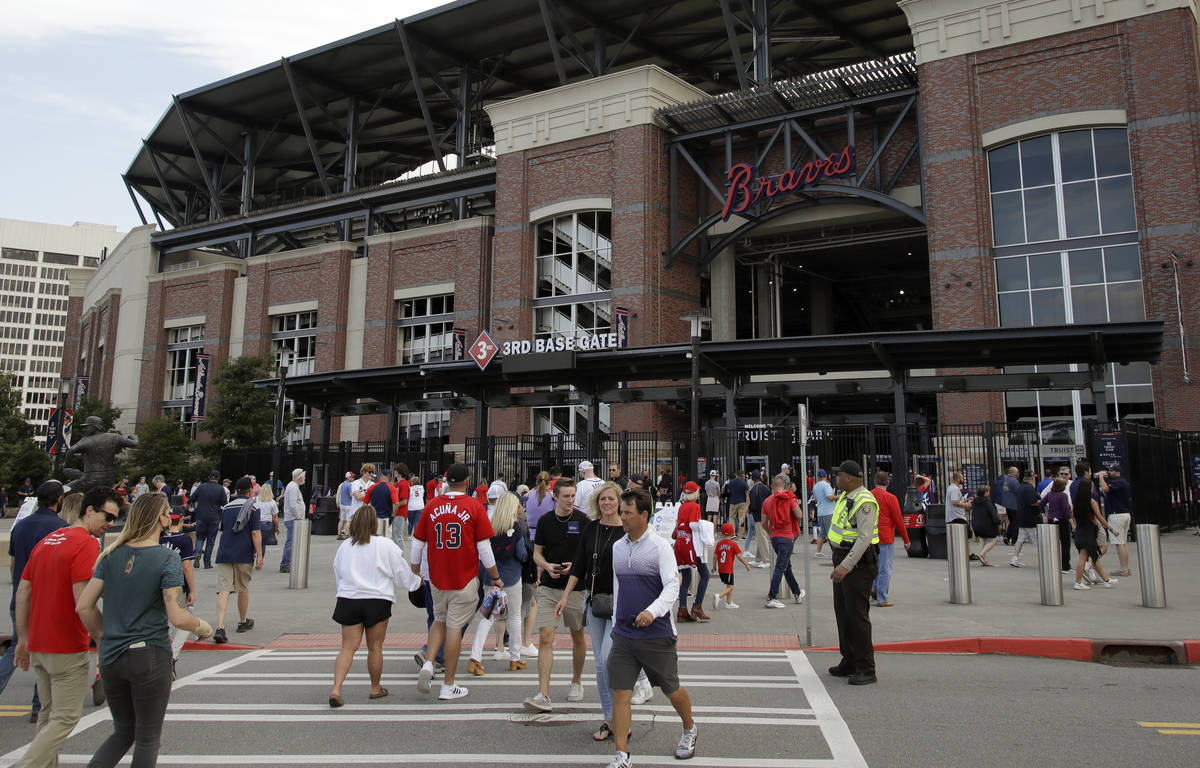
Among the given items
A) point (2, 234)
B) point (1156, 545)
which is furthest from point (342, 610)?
point (2, 234)

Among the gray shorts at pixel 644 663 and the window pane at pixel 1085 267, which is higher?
the window pane at pixel 1085 267

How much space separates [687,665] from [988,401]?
72.6ft

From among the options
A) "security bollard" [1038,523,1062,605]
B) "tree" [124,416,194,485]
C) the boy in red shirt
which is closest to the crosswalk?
the boy in red shirt

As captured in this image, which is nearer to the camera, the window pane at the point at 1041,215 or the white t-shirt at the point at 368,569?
the white t-shirt at the point at 368,569

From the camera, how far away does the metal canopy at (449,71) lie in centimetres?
3981

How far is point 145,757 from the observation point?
4.95m

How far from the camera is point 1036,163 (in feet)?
94.4

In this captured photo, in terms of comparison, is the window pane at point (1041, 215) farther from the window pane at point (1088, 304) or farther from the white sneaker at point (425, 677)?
the white sneaker at point (425, 677)

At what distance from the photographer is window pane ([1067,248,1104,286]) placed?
92.0 feet

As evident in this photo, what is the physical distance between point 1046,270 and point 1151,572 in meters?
19.8

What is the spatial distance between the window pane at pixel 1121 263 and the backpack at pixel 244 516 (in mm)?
26915

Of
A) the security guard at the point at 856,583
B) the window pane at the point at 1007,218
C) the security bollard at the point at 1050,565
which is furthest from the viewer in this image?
the window pane at the point at 1007,218


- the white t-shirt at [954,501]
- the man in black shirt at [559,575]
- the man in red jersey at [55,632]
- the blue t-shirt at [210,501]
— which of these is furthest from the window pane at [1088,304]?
the man in red jersey at [55,632]

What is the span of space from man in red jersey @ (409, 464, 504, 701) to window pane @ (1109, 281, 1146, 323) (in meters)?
25.8
